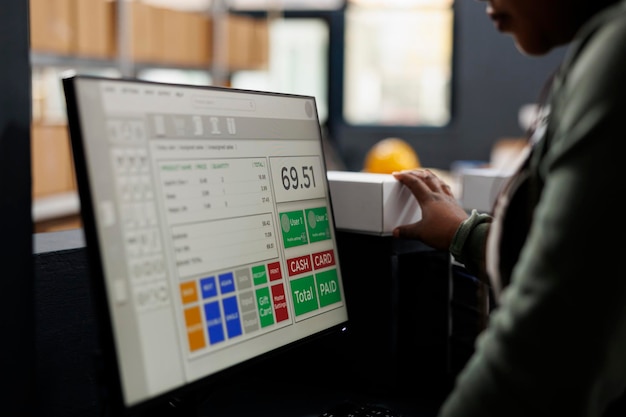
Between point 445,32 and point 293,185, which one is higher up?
point 445,32

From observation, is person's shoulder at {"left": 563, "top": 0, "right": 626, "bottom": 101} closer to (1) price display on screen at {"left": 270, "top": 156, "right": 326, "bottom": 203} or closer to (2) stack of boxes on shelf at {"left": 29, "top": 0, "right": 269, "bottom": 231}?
(1) price display on screen at {"left": 270, "top": 156, "right": 326, "bottom": 203}

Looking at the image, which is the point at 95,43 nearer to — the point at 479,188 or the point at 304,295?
the point at 479,188

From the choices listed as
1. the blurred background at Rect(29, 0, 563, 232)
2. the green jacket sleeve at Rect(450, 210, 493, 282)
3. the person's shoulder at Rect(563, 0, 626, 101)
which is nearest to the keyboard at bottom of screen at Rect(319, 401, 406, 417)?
the green jacket sleeve at Rect(450, 210, 493, 282)

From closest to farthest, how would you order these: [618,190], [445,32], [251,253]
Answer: [618,190], [251,253], [445,32]

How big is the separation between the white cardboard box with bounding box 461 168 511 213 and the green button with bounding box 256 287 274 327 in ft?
2.25

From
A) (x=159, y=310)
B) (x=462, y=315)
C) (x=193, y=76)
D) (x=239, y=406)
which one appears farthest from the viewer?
(x=193, y=76)

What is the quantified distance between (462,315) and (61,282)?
662mm

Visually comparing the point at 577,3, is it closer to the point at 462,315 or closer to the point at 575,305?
the point at 575,305

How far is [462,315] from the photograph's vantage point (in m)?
1.33

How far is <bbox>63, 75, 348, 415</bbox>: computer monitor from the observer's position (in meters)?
0.76

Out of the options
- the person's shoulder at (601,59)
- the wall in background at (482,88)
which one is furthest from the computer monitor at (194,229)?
the wall in background at (482,88)

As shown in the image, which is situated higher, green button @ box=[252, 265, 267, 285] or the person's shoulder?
the person's shoulder

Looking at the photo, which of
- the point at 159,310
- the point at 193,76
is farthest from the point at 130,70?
the point at 159,310

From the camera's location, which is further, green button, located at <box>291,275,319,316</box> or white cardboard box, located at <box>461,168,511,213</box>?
white cardboard box, located at <box>461,168,511,213</box>
